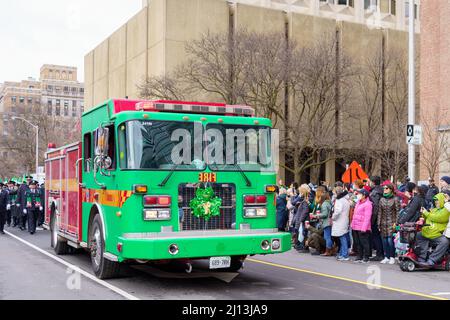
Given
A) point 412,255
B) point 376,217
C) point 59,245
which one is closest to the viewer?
point 412,255

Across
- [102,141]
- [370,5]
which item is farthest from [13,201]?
[370,5]

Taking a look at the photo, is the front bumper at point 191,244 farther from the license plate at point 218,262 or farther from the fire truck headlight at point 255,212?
the fire truck headlight at point 255,212

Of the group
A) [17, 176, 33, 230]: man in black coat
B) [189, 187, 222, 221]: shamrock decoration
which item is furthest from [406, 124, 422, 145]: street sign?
[17, 176, 33, 230]: man in black coat

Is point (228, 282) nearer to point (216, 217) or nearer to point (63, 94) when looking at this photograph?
point (216, 217)

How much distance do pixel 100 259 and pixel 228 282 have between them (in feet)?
7.63

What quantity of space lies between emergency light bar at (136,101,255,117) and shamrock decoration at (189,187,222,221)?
140 centimetres

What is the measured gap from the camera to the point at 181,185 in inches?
364

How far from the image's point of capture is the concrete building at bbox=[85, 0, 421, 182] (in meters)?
41.2

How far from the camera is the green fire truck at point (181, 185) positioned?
8.98 m

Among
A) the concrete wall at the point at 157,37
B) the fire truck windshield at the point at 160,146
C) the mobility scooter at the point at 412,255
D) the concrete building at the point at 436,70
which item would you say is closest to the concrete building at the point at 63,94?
the concrete wall at the point at 157,37

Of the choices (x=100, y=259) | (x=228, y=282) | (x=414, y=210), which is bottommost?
(x=228, y=282)

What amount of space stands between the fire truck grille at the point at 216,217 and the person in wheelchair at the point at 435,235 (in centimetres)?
498
